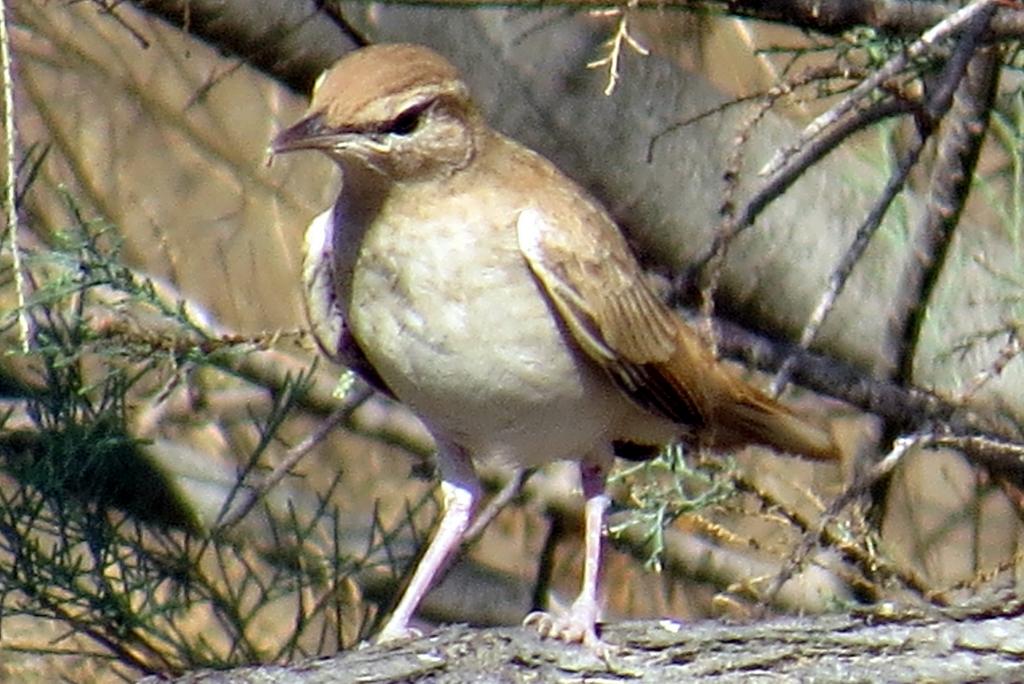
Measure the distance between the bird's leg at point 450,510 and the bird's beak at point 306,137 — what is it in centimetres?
108

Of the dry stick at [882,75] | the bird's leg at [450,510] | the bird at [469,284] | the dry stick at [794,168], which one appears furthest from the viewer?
the bird's leg at [450,510]

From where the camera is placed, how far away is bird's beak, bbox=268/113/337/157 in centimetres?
413

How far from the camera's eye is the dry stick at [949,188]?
17.6ft

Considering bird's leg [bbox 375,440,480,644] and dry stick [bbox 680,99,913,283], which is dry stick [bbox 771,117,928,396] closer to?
dry stick [bbox 680,99,913,283]

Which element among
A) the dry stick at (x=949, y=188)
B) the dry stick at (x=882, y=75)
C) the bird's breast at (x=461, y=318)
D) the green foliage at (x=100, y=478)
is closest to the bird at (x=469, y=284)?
the bird's breast at (x=461, y=318)

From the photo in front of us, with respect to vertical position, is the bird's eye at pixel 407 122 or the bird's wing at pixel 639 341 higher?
the bird's eye at pixel 407 122

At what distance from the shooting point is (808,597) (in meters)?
6.23

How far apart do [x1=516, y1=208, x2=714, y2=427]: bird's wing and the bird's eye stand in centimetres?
30

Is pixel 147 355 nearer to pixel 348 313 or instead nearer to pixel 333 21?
pixel 348 313

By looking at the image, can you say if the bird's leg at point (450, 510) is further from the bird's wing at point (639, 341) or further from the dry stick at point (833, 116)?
the dry stick at point (833, 116)

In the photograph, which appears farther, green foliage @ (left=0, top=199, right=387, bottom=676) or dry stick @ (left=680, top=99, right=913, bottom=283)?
green foliage @ (left=0, top=199, right=387, bottom=676)

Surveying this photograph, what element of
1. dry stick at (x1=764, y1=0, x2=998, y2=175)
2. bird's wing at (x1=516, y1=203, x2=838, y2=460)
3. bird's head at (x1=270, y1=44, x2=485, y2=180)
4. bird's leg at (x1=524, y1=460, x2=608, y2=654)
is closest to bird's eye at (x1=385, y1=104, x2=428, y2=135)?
bird's head at (x1=270, y1=44, x2=485, y2=180)

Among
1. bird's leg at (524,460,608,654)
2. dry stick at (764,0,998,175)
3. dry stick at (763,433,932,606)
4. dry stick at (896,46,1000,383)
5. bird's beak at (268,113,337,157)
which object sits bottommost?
bird's leg at (524,460,608,654)

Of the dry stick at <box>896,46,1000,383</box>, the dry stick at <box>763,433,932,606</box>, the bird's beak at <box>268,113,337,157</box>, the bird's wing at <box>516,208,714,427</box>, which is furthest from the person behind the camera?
the dry stick at <box>896,46,1000,383</box>
